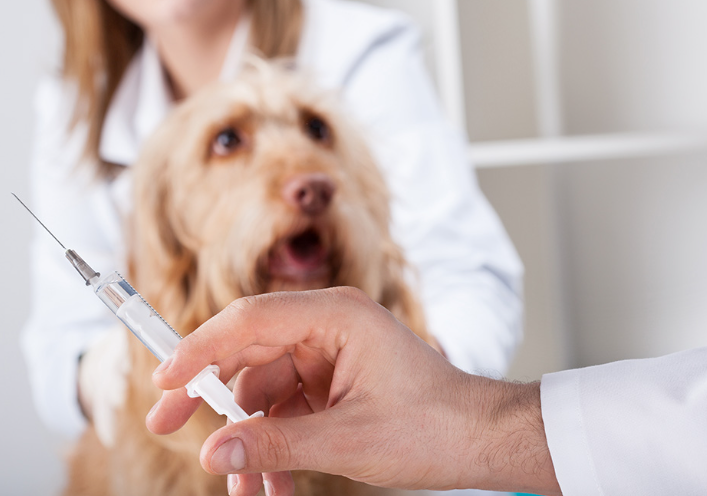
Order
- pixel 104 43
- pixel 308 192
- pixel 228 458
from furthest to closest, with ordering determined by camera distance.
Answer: pixel 104 43
pixel 308 192
pixel 228 458

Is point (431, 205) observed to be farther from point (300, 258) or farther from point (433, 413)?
point (433, 413)

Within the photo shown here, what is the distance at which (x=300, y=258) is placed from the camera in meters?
0.97

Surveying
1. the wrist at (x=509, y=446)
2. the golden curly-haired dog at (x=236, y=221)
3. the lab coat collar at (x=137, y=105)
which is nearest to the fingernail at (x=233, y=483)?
the wrist at (x=509, y=446)

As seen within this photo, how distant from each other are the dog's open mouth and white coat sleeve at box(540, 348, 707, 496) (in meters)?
0.45

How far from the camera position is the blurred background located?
1.52 metres

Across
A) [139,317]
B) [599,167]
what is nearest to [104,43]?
[139,317]

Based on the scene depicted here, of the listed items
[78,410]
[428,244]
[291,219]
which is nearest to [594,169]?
[428,244]

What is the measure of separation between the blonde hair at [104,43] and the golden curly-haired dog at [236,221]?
0.20ft

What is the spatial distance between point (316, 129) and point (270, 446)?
0.62 m

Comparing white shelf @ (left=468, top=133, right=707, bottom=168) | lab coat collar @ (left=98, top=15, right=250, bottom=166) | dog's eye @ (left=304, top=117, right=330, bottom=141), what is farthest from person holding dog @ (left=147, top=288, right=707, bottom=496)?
white shelf @ (left=468, top=133, right=707, bottom=168)

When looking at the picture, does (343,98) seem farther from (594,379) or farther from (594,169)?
(594,169)

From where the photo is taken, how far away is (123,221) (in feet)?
3.31

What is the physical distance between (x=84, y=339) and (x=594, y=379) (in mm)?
795

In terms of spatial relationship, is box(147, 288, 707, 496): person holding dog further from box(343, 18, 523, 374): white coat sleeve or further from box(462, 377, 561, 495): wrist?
box(343, 18, 523, 374): white coat sleeve
